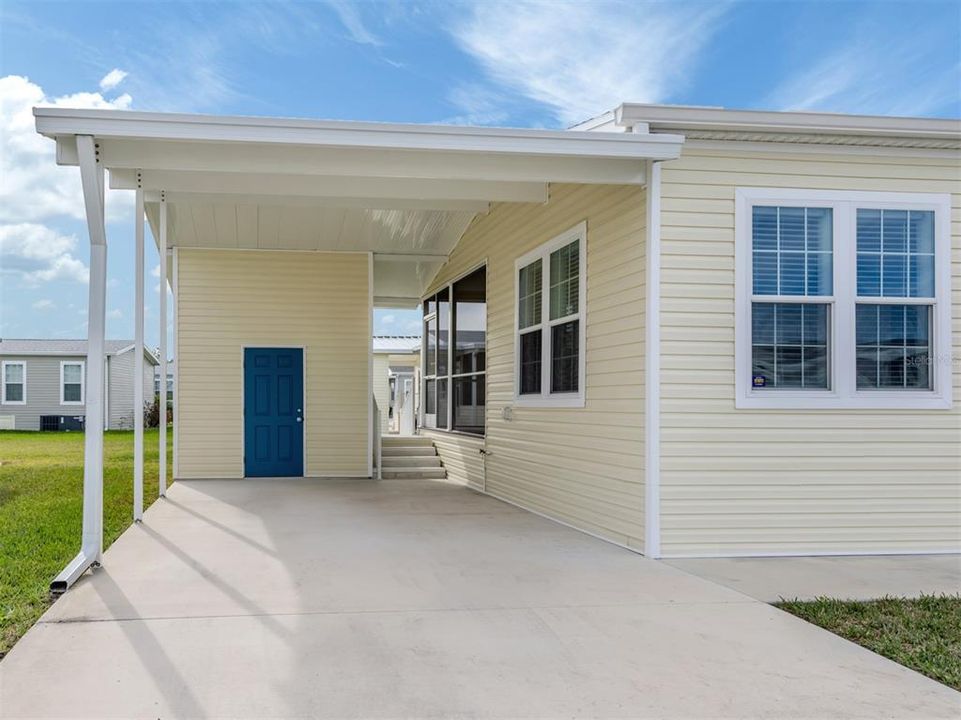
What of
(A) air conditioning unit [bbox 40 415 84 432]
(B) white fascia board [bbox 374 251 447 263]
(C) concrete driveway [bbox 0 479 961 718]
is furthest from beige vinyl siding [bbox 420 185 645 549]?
(A) air conditioning unit [bbox 40 415 84 432]

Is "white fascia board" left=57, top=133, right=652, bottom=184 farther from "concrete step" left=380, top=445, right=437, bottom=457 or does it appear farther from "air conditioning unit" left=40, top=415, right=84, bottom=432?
"air conditioning unit" left=40, top=415, right=84, bottom=432

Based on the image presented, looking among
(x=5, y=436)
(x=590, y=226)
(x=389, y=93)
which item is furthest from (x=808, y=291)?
(x=5, y=436)

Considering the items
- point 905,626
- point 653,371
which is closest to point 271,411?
point 653,371

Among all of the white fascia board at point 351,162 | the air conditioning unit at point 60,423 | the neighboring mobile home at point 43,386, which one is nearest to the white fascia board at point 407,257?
the white fascia board at point 351,162

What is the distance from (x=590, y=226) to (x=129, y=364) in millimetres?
26164

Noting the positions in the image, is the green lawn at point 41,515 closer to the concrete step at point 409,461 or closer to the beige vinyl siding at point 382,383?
the concrete step at point 409,461

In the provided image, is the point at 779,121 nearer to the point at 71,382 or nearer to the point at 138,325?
the point at 138,325

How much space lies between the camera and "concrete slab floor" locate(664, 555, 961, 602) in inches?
193

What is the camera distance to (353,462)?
11.6 m

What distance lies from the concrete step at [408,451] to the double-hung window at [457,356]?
0.42 meters

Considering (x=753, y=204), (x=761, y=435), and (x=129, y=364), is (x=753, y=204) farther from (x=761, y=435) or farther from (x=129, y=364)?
(x=129, y=364)

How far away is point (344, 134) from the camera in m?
5.48

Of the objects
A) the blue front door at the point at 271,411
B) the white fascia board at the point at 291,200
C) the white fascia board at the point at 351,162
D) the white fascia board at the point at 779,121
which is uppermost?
the white fascia board at the point at 779,121

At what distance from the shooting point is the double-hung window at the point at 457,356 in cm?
1043
